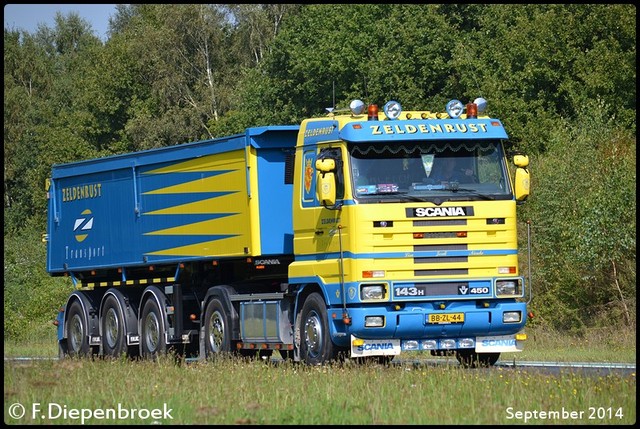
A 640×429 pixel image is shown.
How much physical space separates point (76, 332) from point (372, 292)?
32.4 ft

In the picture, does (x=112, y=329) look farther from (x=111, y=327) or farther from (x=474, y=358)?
(x=474, y=358)

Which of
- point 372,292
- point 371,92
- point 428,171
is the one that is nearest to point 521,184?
point 428,171

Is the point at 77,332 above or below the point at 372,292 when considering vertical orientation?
below

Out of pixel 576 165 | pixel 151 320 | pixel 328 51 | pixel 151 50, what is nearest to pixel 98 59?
pixel 151 50

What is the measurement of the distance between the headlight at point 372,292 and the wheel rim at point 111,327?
782cm

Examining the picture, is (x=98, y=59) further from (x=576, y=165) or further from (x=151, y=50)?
(x=576, y=165)

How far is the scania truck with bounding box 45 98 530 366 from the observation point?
1775 centimetres

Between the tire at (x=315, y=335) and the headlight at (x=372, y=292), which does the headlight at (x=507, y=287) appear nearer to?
the headlight at (x=372, y=292)

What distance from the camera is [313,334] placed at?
18906mm

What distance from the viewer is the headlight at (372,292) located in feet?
58.1

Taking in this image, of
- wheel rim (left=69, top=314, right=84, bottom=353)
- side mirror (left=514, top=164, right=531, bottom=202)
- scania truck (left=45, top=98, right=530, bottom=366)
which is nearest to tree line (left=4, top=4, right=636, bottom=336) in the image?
side mirror (left=514, top=164, right=531, bottom=202)

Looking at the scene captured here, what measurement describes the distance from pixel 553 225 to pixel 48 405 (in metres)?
19.1

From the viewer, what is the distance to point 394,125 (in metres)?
18.2

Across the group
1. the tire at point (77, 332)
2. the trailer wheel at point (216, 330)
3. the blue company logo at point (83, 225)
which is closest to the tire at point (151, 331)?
the trailer wheel at point (216, 330)
